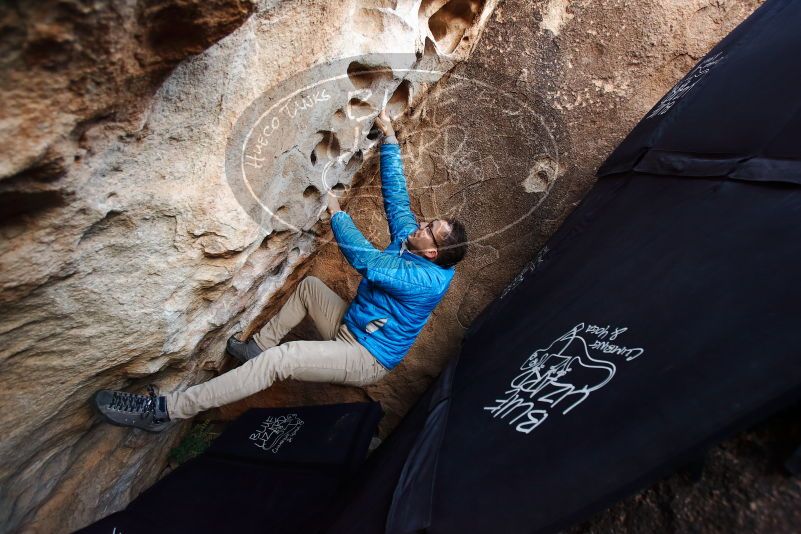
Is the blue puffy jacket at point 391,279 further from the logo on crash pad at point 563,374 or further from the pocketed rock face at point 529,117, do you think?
the logo on crash pad at point 563,374

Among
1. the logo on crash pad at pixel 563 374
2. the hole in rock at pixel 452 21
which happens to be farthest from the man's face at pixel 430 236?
the hole in rock at pixel 452 21

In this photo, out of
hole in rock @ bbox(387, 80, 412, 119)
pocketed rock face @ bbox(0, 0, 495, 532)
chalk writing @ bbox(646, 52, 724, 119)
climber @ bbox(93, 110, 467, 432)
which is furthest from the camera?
hole in rock @ bbox(387, 80, 412, 119)

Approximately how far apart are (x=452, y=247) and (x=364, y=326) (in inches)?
19.8

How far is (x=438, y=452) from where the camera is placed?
152 centimetres

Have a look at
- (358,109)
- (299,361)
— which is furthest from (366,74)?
(299,361)

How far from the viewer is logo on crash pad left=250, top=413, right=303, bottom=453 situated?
2.28m

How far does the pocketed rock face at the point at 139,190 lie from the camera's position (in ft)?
3.21

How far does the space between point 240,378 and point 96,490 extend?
871 millimetres

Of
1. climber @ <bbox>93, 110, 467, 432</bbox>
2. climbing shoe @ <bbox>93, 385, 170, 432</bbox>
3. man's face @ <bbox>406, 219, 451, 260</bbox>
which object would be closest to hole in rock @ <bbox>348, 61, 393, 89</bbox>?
climber @ <bbox>93, 110, 467, 432</bbox>

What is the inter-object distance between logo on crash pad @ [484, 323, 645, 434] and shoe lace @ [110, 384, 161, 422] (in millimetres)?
1228

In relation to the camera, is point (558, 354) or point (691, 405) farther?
point (558, 354)

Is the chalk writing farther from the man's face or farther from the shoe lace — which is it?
the shoe lace

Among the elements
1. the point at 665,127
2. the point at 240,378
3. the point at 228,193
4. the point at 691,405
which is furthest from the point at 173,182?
the point at 665,127

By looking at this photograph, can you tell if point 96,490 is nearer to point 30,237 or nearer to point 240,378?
point 240,378
